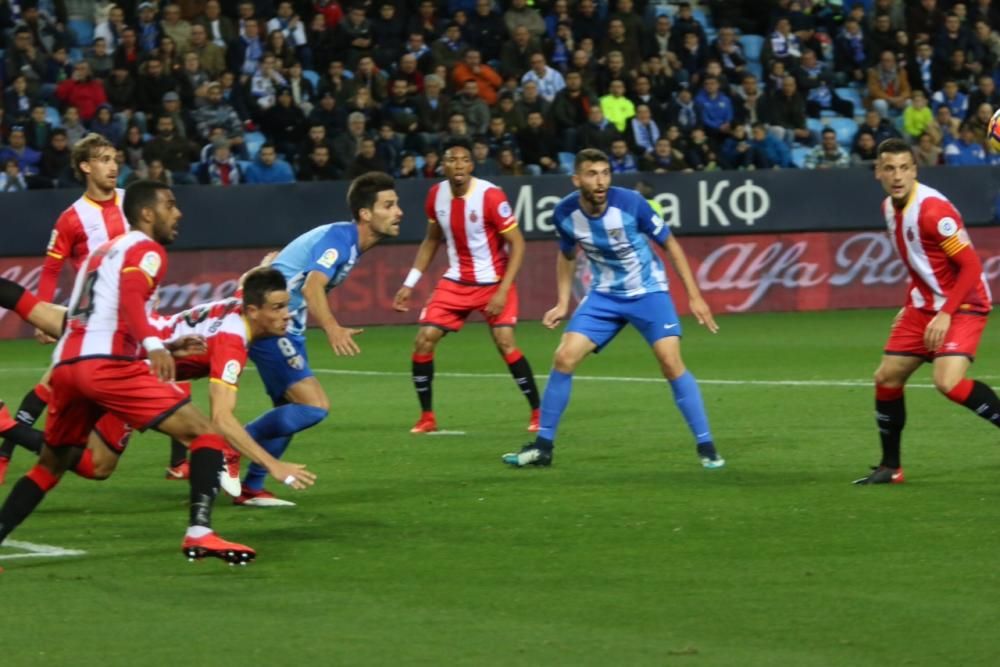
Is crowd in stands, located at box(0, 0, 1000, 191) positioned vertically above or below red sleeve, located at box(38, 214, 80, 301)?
below

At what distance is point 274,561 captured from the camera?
8.05m

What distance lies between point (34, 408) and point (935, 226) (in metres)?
5.37

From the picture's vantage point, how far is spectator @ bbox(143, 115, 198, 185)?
2234cm

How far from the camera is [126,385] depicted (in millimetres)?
7719

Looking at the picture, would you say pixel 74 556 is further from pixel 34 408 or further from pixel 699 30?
pixel 699 30

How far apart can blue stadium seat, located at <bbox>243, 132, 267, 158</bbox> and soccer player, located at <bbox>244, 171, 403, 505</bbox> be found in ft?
44.9

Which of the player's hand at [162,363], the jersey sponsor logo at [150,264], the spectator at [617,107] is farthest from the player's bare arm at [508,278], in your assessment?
the spectator at [617,107]

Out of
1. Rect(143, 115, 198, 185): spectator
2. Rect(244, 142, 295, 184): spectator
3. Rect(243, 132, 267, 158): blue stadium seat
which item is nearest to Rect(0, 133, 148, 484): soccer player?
Rect(143, 115, 198, 185): spectator

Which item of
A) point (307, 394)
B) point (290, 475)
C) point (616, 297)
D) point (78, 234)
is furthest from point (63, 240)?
point (290, 475)

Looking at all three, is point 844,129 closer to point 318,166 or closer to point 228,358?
point 318,166

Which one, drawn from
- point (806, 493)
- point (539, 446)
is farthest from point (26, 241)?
point (806, 493)

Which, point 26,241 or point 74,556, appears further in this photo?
point 26,241

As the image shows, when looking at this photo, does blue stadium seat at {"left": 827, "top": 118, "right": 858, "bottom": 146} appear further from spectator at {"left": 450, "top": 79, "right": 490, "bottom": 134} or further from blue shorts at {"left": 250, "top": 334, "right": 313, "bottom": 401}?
blue shorts at {"left": 250, "top": 334, "right": 313, "bottom": 401}

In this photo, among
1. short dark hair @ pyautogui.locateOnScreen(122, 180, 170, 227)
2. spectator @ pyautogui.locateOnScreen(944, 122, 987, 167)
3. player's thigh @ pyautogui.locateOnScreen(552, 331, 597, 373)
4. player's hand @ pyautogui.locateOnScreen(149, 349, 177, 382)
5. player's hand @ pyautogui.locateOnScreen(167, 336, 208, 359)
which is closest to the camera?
player's hand @ pyautogui.locateOnScreen(149, 349, 177, 382)
